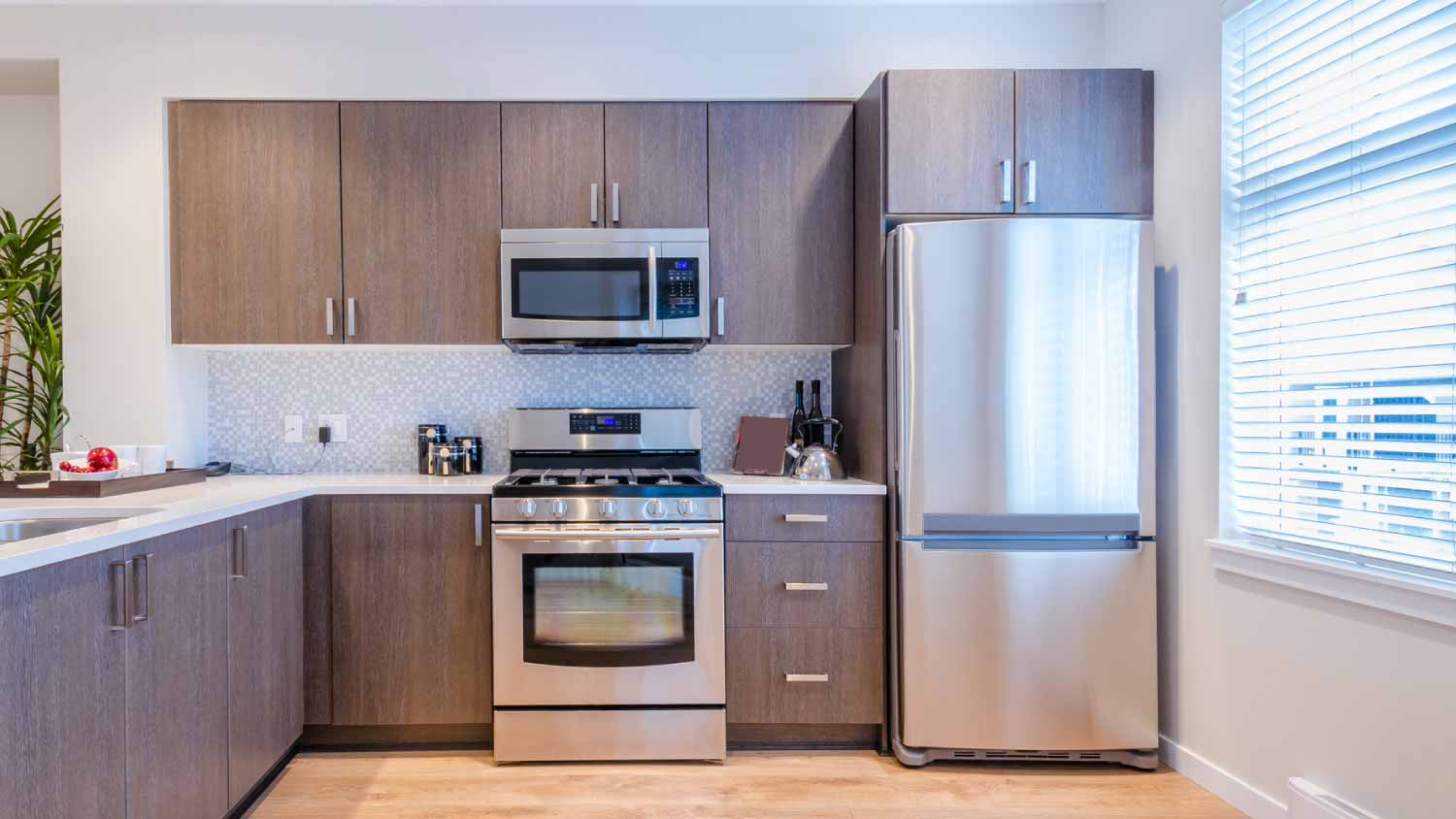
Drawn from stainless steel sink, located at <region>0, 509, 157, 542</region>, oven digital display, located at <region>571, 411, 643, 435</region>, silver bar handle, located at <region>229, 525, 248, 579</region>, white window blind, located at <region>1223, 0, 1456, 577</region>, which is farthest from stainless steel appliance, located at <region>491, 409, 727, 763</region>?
white window blind, located at <region>1223, 0, 1456, 577</region>

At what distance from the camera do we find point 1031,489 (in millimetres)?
2365

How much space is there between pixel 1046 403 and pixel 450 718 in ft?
6.94

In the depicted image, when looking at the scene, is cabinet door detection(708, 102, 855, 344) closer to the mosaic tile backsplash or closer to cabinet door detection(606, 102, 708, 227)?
cabinet door detection(606, 102, 708, 227)

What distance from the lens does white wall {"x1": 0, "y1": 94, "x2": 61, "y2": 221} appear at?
10.00 ft

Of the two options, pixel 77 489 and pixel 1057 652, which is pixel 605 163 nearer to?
pixel 77 489

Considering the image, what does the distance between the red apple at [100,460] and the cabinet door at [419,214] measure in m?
0.79

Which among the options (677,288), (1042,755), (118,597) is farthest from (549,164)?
(1042,755)

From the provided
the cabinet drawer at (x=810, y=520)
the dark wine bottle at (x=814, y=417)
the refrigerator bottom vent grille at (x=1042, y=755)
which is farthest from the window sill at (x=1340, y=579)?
the dark wine bottle at (x=814, y=417)

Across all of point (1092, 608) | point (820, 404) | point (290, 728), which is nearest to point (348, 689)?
point (290, 728)

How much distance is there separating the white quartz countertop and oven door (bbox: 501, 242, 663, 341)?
589 mm

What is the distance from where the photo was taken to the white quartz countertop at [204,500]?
1383mm

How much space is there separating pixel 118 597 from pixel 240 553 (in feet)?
1.76

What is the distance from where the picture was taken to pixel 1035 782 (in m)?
2.35

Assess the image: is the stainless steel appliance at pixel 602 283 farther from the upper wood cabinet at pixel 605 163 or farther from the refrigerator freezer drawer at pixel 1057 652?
the refrigerator freezer drawer at pixel 1057 652
